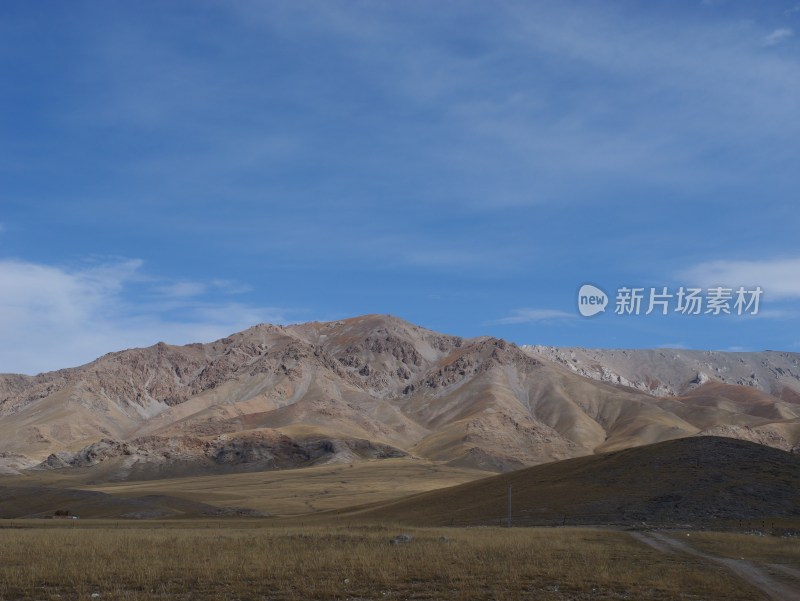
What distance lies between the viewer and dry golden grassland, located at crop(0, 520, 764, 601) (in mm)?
26125

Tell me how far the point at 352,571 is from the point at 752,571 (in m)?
16.4

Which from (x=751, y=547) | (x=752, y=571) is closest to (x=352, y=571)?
(x=752, y=571)

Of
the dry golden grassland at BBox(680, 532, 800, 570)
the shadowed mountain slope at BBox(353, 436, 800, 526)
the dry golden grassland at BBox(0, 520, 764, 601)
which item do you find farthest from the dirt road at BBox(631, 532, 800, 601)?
the shadowed mountain slope at BBox(353, 436, 800, 526)

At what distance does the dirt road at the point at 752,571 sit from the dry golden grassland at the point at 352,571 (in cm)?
80

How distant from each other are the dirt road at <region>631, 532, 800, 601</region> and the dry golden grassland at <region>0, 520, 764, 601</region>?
0.80m

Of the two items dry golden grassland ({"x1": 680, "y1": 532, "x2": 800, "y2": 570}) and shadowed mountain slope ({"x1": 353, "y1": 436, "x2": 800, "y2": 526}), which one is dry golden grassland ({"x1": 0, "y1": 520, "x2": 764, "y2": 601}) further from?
shadowed mountain slope ({"x1": 353, "y1": 436, "x2": 800, "y2": 526})

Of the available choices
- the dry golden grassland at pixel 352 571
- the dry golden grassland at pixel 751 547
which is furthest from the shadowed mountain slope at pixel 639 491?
the dry golden grassland at pixel 352 571

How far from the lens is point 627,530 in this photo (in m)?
56.2

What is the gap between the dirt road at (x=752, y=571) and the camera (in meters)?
27.7

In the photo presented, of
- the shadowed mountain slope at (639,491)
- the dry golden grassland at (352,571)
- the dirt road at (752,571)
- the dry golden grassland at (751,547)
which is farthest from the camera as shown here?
the shadowed mountain slope at (639,491)

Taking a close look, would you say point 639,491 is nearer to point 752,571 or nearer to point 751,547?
point 751,547

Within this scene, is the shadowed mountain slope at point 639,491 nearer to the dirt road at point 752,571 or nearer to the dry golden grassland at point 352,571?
the dirt road at point 752,571

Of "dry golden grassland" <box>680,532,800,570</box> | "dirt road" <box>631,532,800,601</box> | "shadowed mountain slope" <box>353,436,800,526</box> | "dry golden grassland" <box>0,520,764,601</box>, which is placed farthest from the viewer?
"shadowed mountain slope" <box>353,436,800,526</box>

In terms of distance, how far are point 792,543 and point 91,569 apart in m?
37.4
